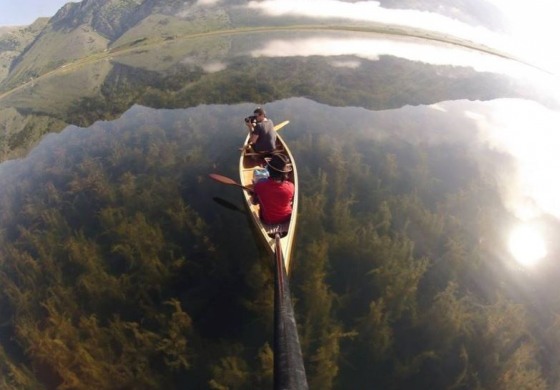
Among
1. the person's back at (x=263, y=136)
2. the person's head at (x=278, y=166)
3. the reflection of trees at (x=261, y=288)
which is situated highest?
the person's back at (x=263, y=136)

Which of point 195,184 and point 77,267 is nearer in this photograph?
point 77,267

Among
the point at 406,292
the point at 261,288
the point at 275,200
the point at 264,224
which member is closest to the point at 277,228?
the point at 264,224

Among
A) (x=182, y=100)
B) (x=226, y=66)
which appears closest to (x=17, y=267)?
(x=182, y=100)

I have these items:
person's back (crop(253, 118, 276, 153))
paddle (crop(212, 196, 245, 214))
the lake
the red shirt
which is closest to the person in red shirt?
the red shirt

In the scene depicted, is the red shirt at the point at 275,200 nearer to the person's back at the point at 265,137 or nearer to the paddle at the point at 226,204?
the paddle at the point at 226,204

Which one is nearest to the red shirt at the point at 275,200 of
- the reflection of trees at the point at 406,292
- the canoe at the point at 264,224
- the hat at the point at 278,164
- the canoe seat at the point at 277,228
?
the canoe seat at the point at 277,228

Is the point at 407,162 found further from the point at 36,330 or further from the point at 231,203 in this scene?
the point at 36,330

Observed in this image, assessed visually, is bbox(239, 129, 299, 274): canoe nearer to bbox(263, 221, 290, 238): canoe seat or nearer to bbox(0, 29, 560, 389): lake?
bbox(263, 221, 290, 238): canoe seat
